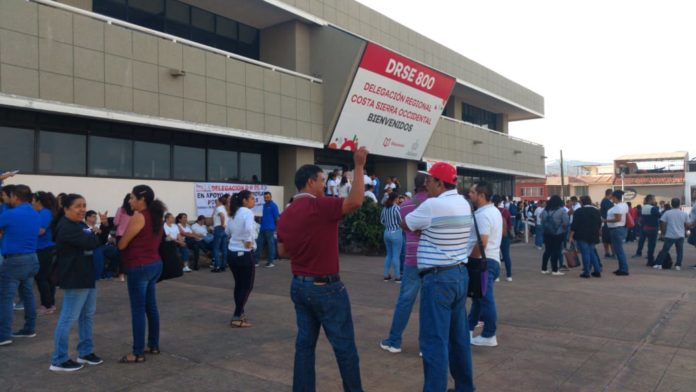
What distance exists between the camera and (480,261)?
182 inches

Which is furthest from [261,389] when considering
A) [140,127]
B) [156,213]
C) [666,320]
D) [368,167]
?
[368,167]

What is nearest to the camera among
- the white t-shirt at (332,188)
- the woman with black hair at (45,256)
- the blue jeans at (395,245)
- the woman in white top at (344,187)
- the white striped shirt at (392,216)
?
the woman with black hair at (45,256)

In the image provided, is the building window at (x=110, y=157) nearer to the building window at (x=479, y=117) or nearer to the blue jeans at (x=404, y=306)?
the blue jeans at (x=404, y=306)

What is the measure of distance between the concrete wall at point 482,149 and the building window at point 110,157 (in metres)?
12.5

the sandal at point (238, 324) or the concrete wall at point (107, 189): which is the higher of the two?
the concrete wall at point (107, 189)

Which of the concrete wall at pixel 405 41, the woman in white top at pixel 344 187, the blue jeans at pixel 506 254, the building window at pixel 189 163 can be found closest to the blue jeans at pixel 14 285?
Result: the building window at pixel 189 163

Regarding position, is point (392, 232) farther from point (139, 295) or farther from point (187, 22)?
point (187, 22)

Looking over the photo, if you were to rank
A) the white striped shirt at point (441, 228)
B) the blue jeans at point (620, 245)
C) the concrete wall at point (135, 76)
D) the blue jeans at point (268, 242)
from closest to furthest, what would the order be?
the white striped shirt at point (441, 228), the concrete wall at point (135, 76), the blue jeans at point (620, 245), the blue jeans at point (268, 242)

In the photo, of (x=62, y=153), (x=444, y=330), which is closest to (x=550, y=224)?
(x=444, y=330)

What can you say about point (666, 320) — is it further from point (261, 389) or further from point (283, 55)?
point (283, 55)

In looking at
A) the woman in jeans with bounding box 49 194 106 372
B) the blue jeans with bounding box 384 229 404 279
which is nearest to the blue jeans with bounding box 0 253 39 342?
the woman in jeans with bounding box 49 194 106 372

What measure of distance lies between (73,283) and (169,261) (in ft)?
3.17

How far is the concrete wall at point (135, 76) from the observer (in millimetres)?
10180

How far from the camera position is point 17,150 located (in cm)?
1102
